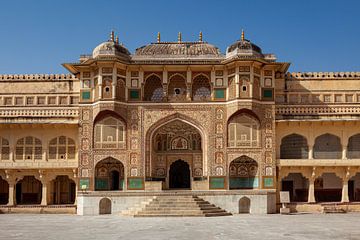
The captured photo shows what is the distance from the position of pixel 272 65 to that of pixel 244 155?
5135mm

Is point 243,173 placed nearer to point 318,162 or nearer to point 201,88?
point 318,162

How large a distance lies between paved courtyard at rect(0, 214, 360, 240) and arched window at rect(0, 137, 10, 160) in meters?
6.84

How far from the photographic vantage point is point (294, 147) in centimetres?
2980

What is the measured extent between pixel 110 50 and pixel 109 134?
456cm

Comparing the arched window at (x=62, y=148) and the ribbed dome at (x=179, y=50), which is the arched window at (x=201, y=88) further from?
the arched window at (x=62, y=148)

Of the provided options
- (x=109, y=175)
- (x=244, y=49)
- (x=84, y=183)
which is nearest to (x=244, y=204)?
(x=109, y=175)

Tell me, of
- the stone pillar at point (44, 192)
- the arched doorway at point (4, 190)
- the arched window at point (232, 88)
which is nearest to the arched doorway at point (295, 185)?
the arched window at point (232, 88)

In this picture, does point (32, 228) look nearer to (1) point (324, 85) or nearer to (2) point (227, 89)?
(2) point (227, 89)

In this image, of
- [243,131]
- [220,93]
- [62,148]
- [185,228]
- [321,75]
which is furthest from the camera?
[321,75]

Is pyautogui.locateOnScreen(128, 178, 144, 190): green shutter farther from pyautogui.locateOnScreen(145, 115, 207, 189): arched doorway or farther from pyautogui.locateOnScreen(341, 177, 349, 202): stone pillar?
pyautogui.locateOnScreen(341, 177, 349, 202): stone pillar

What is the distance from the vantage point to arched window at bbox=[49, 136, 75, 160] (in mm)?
28578

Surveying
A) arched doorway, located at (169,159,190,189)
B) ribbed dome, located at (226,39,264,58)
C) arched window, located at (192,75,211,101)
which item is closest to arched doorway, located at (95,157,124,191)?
arched doorway, located at (169,159,190,189)

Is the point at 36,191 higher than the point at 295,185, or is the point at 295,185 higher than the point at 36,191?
the point at 295,185

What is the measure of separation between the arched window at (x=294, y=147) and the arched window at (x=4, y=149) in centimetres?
1591
